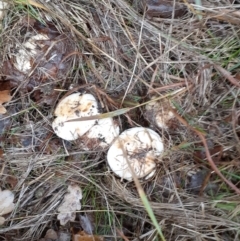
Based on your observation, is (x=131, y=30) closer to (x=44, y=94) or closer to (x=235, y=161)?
(x=44, y=94)

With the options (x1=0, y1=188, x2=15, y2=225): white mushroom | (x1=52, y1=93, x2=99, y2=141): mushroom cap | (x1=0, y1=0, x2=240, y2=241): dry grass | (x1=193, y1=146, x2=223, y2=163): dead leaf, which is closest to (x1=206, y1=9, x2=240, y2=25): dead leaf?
(x1=0, y1=0, x2=240, y2=241): dry grass

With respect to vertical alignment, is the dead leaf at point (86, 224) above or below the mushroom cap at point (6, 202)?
below

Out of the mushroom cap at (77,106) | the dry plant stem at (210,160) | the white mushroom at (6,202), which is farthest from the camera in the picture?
the white mushroom at (6,202)

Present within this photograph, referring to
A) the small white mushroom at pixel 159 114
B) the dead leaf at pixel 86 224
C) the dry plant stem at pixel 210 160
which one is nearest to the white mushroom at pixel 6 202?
the dead leaf at pixel 86 224

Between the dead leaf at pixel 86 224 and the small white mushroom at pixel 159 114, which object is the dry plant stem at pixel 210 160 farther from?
the dead leaf at pixel 86 224

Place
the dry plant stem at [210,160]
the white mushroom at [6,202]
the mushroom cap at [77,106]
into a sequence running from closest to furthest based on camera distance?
the dry plant stem at [210,160] < the mushroom cap at [77,106] < the white mushroom at [6,202]
